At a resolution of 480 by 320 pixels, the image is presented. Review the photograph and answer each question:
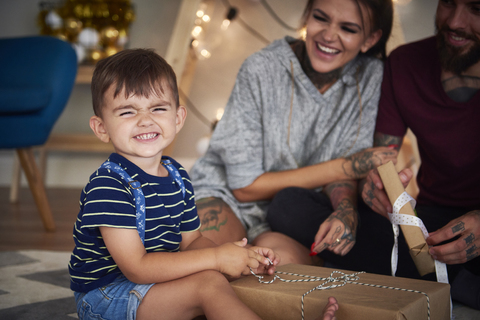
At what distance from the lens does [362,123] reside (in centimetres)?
127

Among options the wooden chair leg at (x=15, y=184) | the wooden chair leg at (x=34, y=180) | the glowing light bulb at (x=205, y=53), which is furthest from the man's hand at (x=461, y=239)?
the wooden chair leg at (x=15, y=184)

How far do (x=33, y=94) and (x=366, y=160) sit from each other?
1286 millimetres

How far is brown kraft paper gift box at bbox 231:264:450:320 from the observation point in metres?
0.64

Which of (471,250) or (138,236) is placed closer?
(138,236)

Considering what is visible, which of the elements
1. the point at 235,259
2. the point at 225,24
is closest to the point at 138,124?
the point at 235,259

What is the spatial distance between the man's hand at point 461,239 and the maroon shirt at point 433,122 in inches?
10.0

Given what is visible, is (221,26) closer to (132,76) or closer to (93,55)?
(93,55)

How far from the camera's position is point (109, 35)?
8.98 feet

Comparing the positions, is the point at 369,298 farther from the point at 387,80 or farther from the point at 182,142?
the point at 182,142

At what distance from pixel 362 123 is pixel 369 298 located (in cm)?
69

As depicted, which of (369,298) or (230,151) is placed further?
(230,151)

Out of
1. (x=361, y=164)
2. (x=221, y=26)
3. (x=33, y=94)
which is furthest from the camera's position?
(x=221, y=26)

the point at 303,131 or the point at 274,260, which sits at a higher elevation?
the point at 303,131

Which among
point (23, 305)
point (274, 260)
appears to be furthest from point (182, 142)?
point (274, 260)
